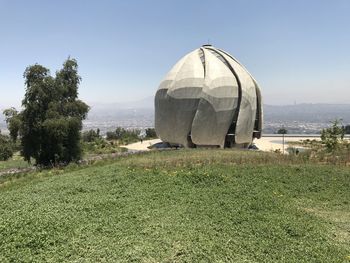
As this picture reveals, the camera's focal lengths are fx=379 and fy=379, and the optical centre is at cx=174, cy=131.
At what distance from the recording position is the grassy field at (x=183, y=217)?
7.52m

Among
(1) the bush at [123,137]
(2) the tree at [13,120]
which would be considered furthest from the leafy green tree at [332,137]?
(1) the bush at [123,137]

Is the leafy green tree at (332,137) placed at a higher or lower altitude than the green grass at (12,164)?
higher

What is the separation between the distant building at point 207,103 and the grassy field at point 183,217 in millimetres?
17801

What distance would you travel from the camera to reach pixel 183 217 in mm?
9695

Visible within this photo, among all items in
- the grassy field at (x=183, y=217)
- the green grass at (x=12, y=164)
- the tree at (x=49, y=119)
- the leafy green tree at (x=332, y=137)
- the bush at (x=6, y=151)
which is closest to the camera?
the grassy field at (x=183, y=217)

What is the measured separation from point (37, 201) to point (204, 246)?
5.85 metres

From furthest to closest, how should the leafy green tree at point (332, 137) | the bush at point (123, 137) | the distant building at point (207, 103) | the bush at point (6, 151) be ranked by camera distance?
1. the bush at point (123, 137)
2. the bush at point (6, 151)
3. the distant building at point (207, 103)
4. the leafy green tree at point (332, 137)

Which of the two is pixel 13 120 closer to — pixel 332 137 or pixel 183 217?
pixel 183 217

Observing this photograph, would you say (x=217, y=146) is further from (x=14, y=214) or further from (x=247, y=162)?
(x=14, y=214)

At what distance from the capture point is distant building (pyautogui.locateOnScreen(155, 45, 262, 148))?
110 ft

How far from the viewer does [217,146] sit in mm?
35156

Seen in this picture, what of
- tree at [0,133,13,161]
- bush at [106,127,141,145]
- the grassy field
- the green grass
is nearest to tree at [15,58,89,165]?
the green grass

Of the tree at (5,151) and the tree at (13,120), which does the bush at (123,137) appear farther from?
the tree at (13,120)

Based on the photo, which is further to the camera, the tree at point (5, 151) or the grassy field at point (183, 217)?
the tree at point (5, 151)
